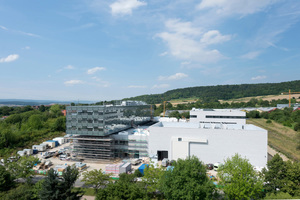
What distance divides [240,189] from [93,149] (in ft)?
97.5

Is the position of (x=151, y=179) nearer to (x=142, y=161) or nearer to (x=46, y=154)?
(x=142, y=161)

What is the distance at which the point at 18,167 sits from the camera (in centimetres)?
2680

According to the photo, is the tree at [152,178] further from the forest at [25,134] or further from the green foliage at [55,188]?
the forest at [25,134]

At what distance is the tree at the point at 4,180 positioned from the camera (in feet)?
80.1

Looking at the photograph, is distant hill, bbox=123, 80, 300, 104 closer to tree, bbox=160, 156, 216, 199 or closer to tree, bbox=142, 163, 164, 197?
tree, bbox=142, 163, 164, 197

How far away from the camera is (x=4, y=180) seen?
962 inches

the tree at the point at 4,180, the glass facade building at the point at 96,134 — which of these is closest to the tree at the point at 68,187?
the tree at the point at 4,180

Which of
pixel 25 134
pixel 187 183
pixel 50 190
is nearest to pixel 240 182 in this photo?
pixel 187 183

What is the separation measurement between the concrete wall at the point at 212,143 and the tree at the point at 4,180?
2396cm

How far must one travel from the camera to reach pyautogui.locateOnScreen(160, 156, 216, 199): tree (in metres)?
18.0

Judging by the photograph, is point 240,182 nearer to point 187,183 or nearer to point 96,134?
point 187,183

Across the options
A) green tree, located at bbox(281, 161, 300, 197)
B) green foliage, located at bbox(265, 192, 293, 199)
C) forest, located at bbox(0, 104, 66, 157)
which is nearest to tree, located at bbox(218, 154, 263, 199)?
green foliage, located at bbox(265, 192, 293, 199)

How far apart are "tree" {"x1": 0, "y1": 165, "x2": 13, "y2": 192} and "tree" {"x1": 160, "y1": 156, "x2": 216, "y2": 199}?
831 inches

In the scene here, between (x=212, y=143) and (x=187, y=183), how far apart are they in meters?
19.6
